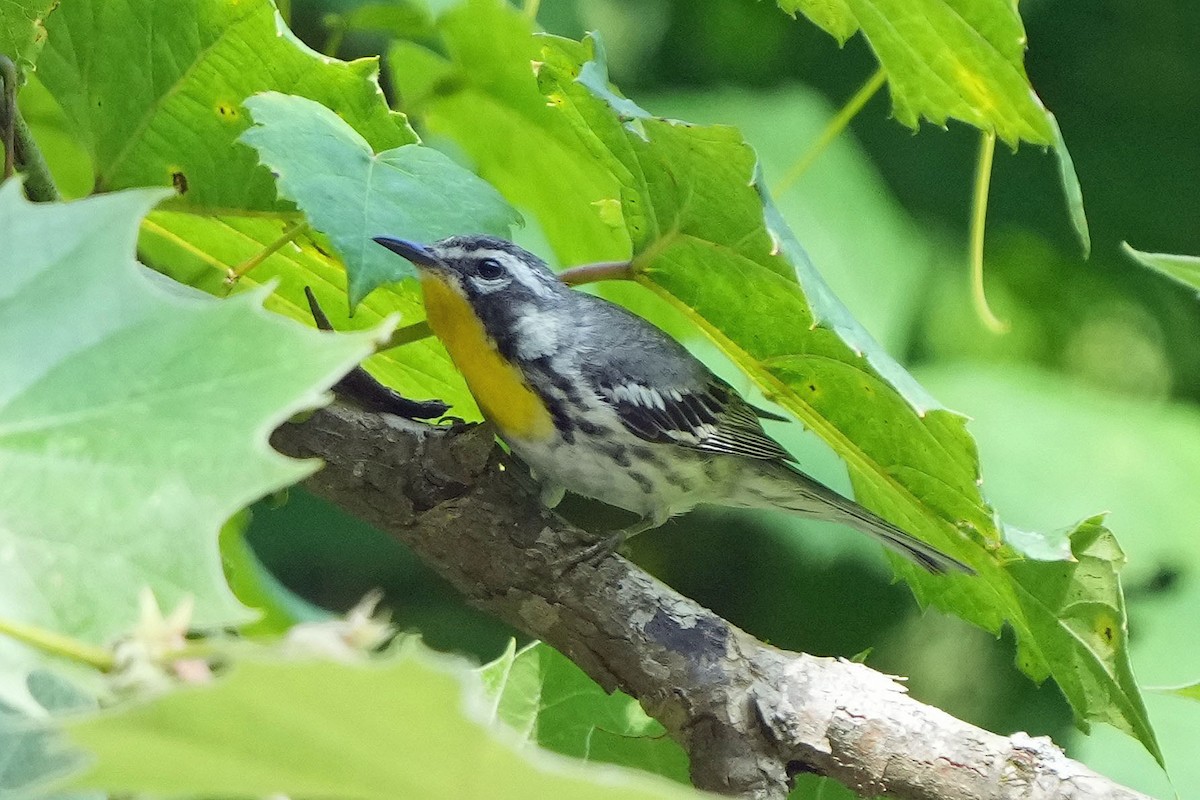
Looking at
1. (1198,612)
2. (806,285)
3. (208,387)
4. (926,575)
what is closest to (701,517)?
(1198,612)

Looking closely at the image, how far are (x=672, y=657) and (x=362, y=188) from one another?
0.33 m

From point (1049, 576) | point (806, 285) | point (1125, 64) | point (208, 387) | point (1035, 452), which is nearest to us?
point (208, 387)

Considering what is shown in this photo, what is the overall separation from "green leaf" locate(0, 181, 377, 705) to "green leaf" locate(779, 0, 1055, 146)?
1.60ft

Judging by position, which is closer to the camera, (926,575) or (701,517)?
(926,575)

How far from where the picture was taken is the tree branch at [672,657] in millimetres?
667

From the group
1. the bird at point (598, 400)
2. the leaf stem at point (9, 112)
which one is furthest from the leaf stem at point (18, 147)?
the bird at point (598, 400)

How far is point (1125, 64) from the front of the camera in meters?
1.89

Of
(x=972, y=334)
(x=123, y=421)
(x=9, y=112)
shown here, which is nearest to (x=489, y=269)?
(x=9, y=112)

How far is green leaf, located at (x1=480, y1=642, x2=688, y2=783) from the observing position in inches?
28.7

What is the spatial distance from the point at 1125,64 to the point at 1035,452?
0.78 meters

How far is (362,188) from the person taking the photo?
58 cm

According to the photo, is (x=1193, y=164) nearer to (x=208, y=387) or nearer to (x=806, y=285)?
(x=806, y=285)

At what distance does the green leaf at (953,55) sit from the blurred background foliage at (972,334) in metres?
0.62

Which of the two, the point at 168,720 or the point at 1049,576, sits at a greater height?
the point at 168,720
